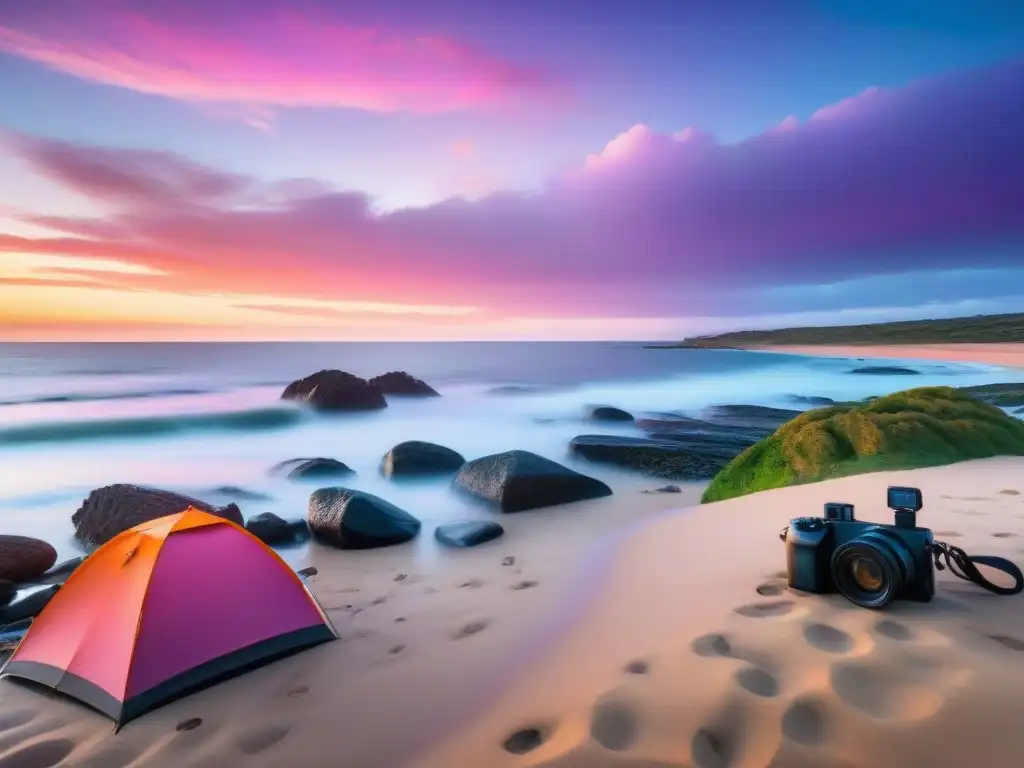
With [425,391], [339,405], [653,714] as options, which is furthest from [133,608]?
[425,391]

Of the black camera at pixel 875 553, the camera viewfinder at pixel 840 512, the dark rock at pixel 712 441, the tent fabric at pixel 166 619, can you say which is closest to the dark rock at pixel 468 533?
the tent fabric at pixel 166 619

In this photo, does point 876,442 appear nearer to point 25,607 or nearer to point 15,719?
point 15,719

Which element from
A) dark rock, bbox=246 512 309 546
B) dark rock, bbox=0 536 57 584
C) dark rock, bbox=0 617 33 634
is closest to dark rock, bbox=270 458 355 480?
dark rock, bbox=246 512 309 546

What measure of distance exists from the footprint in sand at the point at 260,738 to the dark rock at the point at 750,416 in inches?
588

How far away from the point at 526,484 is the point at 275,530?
10.6ft

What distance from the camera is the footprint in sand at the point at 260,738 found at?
308 cm

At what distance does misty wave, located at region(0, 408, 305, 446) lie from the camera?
19.3 meters

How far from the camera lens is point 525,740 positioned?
9.36ft

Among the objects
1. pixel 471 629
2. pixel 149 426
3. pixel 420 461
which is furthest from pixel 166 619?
pixel 149 426

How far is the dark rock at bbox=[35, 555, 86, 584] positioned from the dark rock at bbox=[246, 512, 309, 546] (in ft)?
5.63

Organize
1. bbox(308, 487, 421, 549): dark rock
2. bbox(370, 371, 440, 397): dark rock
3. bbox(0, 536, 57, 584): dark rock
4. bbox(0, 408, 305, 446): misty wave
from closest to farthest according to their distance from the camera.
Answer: bbox(0, 536, 57, 584): dark rock
bbox(308, 487, 421, 549): dark rock
bbox(0, 408, 305, 446): misty wave
bbox(370, 371, 440, 397): dark rock

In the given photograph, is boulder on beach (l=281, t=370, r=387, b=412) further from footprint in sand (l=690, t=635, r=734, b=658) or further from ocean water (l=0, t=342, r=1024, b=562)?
footprint in sand (l=690, t=635, r=734, b=658)

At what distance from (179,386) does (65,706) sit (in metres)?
35.2

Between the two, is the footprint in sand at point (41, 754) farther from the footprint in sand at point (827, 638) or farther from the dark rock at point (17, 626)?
the footprint in sand at point (827, 638)
